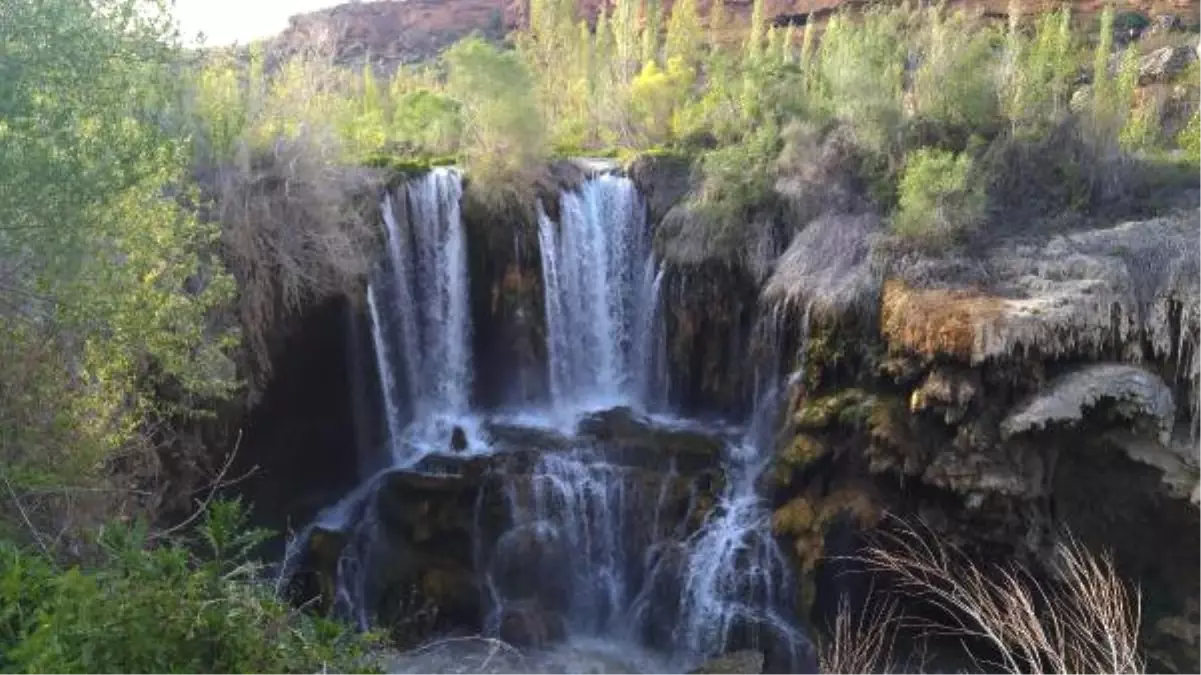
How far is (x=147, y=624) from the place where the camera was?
4.15m

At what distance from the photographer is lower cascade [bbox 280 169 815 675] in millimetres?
12008

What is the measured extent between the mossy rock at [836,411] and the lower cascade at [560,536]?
1.20m

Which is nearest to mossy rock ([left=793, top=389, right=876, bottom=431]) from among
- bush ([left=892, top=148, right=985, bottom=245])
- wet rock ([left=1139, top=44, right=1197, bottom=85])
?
bush ([left=892, top=148, right=985, bottom=245])

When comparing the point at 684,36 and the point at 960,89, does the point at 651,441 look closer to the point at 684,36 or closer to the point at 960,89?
the point at 960,89

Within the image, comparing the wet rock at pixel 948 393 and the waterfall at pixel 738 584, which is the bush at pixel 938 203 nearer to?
the wet rock at pixel 948 393

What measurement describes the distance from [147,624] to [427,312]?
11.7 m

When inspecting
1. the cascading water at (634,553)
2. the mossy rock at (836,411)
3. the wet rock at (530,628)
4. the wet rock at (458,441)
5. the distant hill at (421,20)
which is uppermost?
the distant hill at (421,20)

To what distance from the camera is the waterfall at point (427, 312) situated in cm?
1508

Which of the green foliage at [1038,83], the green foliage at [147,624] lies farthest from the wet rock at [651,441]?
the green foliage at [147,624]

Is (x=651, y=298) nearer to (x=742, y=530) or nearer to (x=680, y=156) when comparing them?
(x=680, y=156)

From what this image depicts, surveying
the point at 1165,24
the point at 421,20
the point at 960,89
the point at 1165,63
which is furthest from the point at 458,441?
the point at 421,20

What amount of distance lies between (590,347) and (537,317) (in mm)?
1059

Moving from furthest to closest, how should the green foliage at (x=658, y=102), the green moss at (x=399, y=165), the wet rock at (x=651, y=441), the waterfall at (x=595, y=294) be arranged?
1. the green foliage at (x=658, y=102)
2. the waterfall at (x=595, y=294)
3. the green moss at (x=399, y=165)
4. the wet rock at (x=651, y=441)

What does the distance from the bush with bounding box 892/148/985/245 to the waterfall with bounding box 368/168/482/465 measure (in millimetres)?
7261
